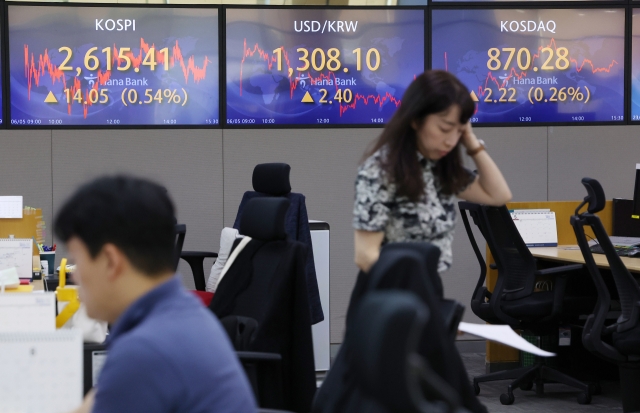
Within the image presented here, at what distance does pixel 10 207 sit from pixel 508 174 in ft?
11.2

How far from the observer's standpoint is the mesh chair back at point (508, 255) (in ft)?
14.7

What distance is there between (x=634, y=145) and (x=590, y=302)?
5.71 ft

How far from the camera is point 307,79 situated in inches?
217

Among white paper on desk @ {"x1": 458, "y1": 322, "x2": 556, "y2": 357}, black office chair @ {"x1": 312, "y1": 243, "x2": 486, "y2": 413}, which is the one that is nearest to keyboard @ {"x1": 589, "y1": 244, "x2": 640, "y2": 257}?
white paper on desk @ {"x1": 458, "y1": 322, "x2": 556, "y2": 357}

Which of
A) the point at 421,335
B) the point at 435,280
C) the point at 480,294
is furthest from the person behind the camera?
the point at 480,294

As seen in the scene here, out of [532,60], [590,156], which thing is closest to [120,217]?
[532,60]

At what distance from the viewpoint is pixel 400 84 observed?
5.59 meters

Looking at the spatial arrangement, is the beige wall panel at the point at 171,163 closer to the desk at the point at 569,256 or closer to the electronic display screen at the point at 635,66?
the desk at the point at 569,256

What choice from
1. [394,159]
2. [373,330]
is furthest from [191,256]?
[373,330]

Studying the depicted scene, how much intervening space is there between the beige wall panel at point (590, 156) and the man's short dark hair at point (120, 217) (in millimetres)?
5044

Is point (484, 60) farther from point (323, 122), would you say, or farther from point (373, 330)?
point (373, 330)

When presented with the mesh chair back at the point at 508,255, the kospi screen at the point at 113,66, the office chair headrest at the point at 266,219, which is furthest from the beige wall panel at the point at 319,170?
the office chair headrest at the point at 266,219

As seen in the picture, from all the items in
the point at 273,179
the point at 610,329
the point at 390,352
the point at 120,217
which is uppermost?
the point at 273,179

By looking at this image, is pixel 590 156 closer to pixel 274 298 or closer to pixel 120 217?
pixel 274 298
